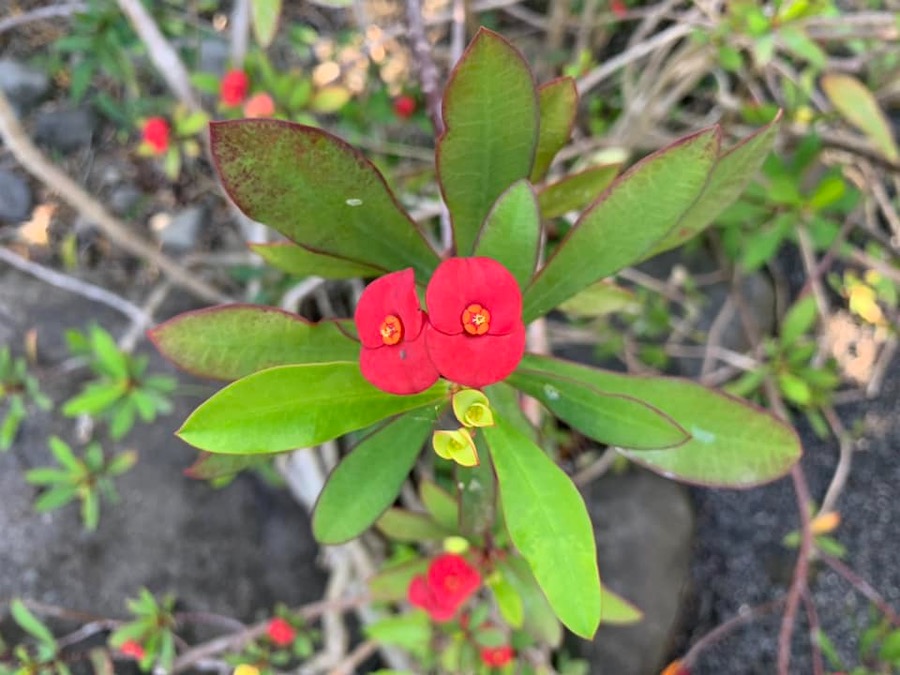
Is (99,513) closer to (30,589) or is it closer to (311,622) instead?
(30,589)

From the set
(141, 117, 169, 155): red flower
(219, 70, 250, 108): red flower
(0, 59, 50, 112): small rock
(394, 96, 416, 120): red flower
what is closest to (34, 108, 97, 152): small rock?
(0, 59, 50, 112): small rock

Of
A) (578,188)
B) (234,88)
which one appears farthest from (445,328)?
(234,88)

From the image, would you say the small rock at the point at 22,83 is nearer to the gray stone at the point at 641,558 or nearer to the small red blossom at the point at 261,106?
the small red blossom at the point at 261,106

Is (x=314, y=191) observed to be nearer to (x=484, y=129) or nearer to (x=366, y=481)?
(x=484, y=129)

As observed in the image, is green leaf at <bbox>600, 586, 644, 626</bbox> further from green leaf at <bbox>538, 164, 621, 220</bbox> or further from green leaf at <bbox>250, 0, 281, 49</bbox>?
green leaf at <bbox>250, 0, 281, 49</bbox>

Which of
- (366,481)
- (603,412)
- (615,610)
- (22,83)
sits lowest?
(615,610)

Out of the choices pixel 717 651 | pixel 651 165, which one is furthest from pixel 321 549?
pixel 651 165
